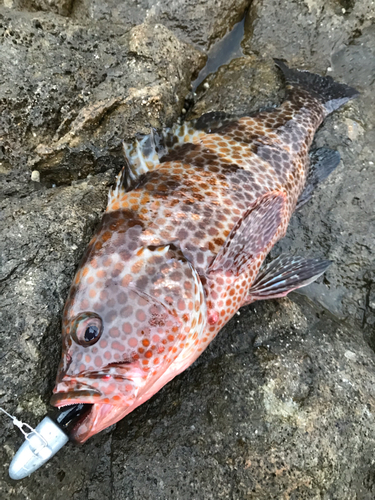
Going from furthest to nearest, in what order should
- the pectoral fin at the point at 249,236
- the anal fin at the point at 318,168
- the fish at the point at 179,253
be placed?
the anal fin at the point at 318,168 < the pectoral fin at the point at 249,236 < the fish at the point at 179,253

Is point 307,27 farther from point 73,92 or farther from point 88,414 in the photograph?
point 88,414

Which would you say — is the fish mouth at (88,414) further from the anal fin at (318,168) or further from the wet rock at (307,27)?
the wet rock at (307,27)

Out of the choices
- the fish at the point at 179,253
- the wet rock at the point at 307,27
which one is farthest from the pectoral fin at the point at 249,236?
the wet rock at the point at 307,27

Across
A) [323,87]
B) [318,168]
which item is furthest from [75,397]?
[323,87]

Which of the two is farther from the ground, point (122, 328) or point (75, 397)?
point (122, 328)

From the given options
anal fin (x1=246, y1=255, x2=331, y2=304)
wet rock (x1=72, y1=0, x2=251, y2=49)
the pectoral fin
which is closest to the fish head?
the pectoral fin
